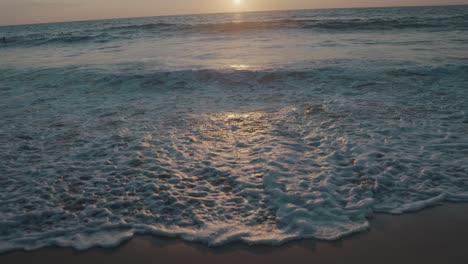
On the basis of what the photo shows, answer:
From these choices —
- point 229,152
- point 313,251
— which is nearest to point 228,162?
point 229,152

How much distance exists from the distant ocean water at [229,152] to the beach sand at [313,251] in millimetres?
115

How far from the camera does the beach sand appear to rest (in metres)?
2.86

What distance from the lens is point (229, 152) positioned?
5.03 meters

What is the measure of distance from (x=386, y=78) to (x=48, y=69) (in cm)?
1164

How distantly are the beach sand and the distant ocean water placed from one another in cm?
11

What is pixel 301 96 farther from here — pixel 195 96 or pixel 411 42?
pixel 411 42

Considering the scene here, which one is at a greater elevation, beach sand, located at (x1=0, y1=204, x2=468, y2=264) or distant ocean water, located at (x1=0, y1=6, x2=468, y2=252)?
distant ocean water, located at (x1=0, y1=6, x2=468, y2=252)

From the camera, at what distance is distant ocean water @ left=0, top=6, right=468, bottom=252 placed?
345 centimetres

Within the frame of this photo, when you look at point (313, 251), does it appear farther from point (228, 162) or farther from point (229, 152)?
point (229, 152)

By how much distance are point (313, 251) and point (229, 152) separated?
7.59 feet

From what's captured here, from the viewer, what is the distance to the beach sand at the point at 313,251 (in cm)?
286

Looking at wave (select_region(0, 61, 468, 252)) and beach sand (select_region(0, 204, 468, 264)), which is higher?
wave (select_region(0, 61, 468, 252))

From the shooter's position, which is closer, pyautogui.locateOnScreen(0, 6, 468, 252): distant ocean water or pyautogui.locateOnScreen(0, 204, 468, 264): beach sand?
pyautogui.locateOnScreen(0, 204, 468, 264): beach sand

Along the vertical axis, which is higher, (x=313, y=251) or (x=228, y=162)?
(x=228, y=162)
